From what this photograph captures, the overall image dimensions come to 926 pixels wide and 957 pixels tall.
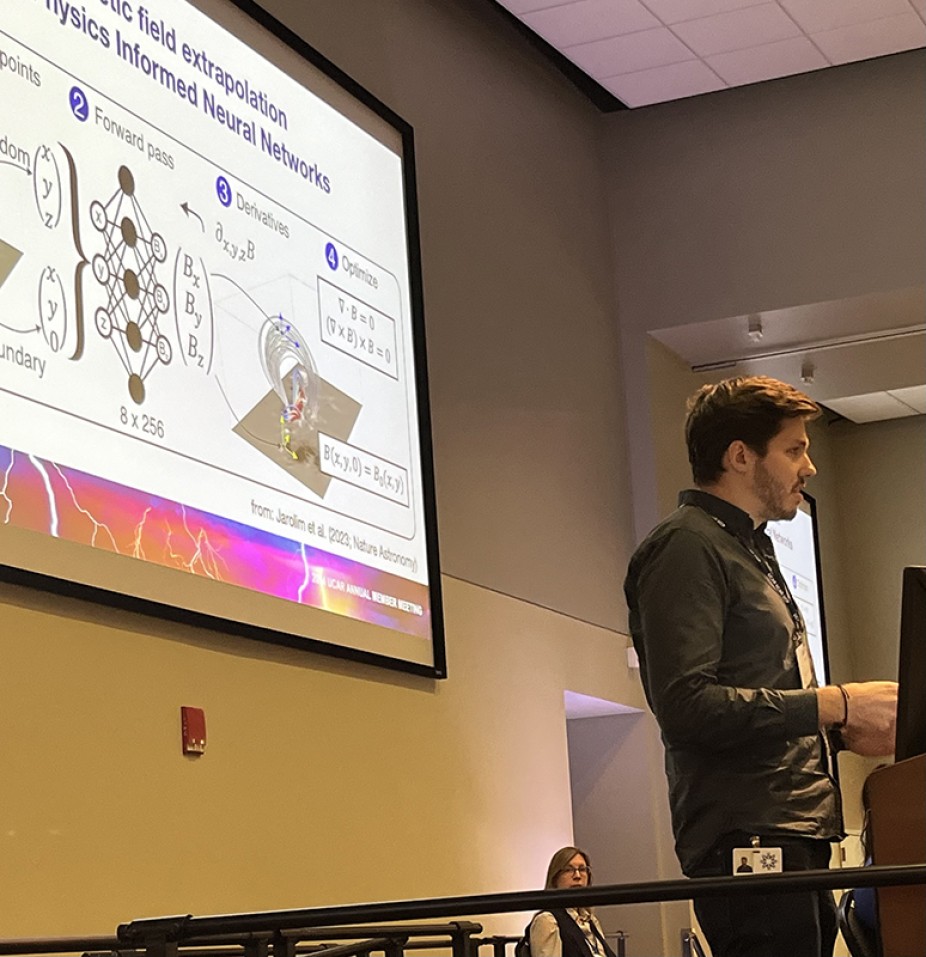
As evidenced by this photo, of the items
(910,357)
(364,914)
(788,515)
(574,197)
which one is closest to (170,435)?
(788,515)

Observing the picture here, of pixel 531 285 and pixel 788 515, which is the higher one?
pixel 531 285

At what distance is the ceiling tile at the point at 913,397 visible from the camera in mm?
8719

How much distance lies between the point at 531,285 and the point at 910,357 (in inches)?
81.1

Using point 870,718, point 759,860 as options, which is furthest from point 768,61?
point 759,860

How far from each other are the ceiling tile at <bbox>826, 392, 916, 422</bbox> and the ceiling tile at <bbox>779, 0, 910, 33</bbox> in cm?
333

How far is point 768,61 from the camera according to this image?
607 cm

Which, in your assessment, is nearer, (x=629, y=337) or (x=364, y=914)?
(x=364, y=914)

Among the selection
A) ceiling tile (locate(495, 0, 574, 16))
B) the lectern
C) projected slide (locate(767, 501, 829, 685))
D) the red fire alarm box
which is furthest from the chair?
projected slide (locate(767, 501, 829, 685))

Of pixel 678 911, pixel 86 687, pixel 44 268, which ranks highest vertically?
pixel 44 268

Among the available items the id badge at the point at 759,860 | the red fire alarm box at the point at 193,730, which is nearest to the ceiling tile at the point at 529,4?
the red fire alarm box at the point at 193,730

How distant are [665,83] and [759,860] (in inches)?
189

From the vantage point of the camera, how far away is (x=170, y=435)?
11.2 ft

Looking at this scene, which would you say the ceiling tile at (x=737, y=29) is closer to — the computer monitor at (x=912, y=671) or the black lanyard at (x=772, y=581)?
the black lanyard at (x=772, y=581)

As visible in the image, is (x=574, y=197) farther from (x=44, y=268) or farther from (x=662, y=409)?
(x=44, y=268)
